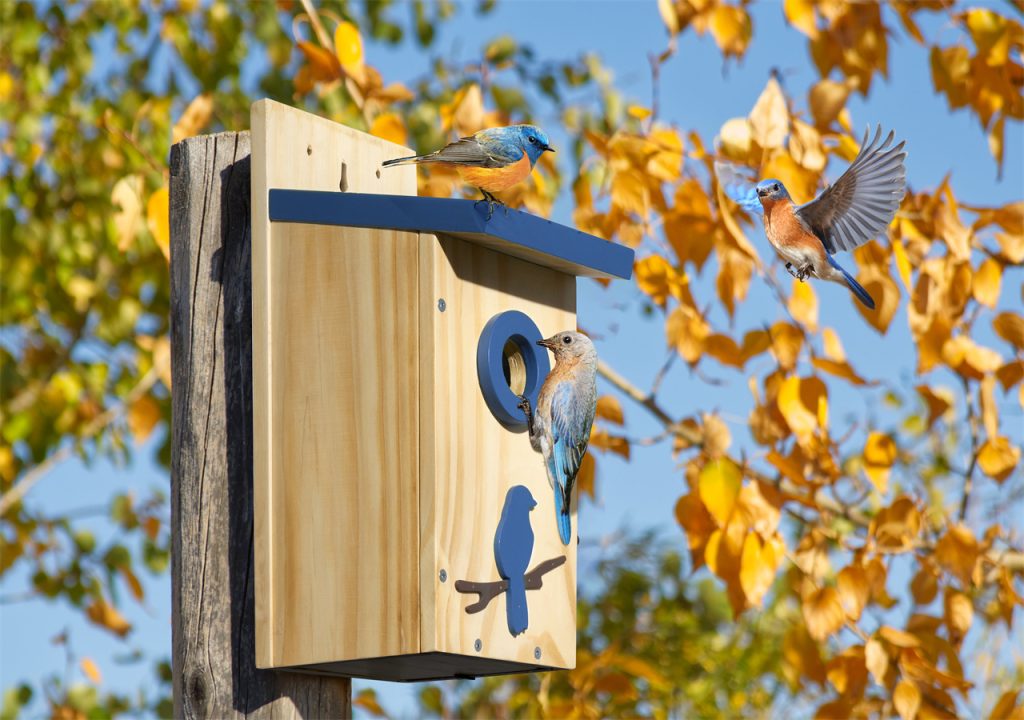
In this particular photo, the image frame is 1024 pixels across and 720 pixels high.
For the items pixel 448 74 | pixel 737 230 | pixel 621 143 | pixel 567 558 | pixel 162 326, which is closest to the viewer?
pixel 567 558

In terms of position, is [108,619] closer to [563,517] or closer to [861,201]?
[563,517]

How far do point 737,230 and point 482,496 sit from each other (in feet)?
4.16

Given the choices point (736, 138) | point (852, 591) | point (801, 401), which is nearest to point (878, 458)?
point (801, 401)

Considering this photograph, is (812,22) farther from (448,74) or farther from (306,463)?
(448,74)

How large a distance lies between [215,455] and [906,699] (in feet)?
6.82

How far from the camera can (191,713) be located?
3158 mm

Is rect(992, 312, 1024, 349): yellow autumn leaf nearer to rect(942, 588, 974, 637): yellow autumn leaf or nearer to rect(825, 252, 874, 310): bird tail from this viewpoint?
rect(942, 588, 974, 637): yellow autumn leaf

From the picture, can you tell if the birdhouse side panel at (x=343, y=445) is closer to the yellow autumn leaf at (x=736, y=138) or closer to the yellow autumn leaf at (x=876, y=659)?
the yellow autumn leaf at (x=736, y=138)

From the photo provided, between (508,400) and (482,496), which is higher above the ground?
(508,400)

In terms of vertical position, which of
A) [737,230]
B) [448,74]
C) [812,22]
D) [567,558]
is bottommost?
[567,558]

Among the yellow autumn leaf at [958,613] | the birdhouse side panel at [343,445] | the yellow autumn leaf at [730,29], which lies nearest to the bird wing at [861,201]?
the birdhouse side panel at [343,445]

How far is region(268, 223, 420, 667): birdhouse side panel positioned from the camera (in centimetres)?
309

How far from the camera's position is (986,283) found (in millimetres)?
4301

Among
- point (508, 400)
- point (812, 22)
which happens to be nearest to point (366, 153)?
point (508, 400)
